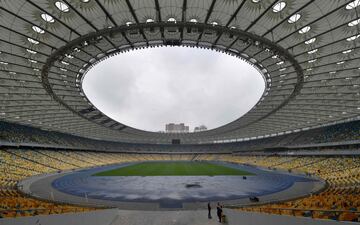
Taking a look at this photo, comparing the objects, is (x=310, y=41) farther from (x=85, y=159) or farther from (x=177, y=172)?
(x=85, y=159)

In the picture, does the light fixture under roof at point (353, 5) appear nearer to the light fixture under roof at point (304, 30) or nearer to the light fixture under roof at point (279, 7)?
the light fixture under roof at point (304, 30)

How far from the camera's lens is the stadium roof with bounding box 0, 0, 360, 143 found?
52.3ft

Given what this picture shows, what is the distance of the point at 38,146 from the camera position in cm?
5594

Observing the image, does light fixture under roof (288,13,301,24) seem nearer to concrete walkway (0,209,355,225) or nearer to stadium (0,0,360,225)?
stadium (0,0,360,225)

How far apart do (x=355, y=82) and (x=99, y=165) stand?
6457 centimetres

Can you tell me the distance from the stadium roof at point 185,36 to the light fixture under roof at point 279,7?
24mm

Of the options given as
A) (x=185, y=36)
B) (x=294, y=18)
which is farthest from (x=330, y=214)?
(x=185, y=36)

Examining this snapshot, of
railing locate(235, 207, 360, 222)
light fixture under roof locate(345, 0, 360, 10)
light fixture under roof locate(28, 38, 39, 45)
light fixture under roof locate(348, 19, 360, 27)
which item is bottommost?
railing locate(235, 207, 360, 222)

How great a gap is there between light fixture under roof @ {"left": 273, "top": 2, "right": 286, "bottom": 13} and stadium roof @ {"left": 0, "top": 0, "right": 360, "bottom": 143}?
0.02m

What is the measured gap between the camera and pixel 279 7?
1588 cm

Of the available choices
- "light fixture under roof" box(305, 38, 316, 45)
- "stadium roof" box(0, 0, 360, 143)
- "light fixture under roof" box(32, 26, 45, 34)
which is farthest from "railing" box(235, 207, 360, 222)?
"light fixture under roof" box(32, 26, 45, 34)

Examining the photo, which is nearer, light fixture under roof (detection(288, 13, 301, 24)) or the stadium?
the stadium

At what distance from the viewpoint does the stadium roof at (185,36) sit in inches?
Answer: 627

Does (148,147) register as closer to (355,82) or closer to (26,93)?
(26,93)
